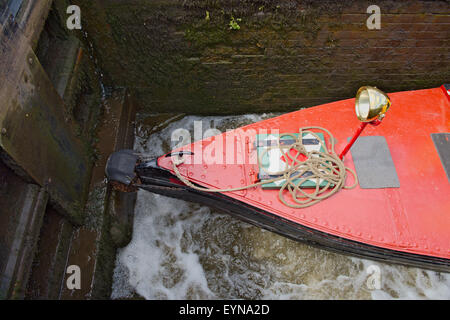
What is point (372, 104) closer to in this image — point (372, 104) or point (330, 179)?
point (372, 104)

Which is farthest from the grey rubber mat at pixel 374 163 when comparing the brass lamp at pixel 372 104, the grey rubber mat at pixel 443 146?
the brass lamp at pixel 372 104

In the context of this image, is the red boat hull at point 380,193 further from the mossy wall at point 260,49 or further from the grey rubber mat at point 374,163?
the mossy wall at point 260,49

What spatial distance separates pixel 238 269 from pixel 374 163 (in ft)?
5.59

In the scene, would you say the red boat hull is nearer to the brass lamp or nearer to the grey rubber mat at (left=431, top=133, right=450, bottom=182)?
the grey rubber mat at (left=431, top=133, right=450, bottom=182)

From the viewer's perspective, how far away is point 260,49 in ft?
10.8

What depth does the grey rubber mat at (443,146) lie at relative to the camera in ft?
8.97

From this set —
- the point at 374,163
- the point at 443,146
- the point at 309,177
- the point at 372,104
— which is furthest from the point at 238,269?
the point at 443,146

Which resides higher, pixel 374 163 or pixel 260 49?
pixel 260 49

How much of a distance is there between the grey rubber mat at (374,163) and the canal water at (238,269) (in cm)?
106

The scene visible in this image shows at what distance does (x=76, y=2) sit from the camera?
2844 mm

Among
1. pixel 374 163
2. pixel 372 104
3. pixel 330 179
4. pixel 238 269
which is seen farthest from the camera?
pixel 238 269

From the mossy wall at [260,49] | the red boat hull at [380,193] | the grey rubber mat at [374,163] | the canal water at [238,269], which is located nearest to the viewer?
the red boat hull at [380,193]

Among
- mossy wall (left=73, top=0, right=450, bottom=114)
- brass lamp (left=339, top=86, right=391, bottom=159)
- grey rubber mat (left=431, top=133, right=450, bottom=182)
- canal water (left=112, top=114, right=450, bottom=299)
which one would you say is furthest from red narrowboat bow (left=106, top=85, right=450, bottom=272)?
mossy wall (left=73, top=0, right=450, bottom=114)
